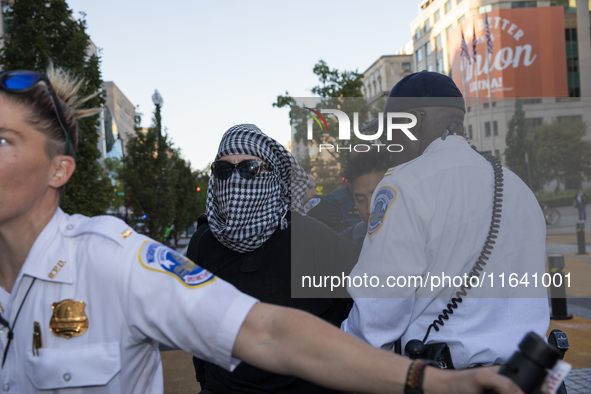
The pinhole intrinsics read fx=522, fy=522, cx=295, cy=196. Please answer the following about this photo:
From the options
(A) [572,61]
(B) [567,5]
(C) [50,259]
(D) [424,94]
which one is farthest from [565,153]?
(C) [50,259]

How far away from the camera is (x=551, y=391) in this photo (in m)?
1.01

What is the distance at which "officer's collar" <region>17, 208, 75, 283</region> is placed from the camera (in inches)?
56.9

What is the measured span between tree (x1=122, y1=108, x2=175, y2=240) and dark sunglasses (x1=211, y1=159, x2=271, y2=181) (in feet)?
65.6

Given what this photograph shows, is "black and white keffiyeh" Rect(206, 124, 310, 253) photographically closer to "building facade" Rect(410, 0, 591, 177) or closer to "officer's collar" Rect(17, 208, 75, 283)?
"officer's collar" Rect(17, 208, 75, 283)

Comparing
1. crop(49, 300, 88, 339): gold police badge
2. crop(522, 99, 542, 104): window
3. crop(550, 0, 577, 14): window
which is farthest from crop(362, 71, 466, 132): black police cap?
crop(550, 0, 577, 14): window

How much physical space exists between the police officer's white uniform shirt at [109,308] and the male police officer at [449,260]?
3.06 ft

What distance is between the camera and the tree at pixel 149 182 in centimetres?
2241

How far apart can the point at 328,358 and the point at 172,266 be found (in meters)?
0.48

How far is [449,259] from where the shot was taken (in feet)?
6.99

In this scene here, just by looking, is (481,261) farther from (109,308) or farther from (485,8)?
(485,8)

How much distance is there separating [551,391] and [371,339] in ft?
3.83

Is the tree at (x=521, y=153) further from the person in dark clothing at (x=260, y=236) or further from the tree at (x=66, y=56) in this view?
the person in dark clothing at (x=260, y=236)

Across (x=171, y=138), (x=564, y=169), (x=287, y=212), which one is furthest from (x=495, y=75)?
(x=287, y=212)

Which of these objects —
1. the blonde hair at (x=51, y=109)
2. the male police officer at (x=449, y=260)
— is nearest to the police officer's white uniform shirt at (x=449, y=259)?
the male police officer at (x=449, y=260)
